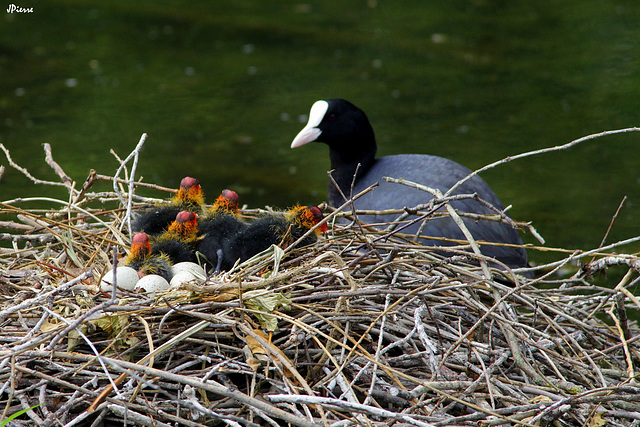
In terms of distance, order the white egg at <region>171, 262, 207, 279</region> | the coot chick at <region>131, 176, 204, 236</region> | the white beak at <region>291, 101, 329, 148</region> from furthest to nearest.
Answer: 1. the white beak at <region>291, 101, 329, 148</region>
2. the coot chick at <region>131, 176, 204, 236</region>
3. the white egg at <region>171, 262, 207, 279</region>

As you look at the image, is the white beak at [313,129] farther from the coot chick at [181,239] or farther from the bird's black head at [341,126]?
the coot chick at [181,239]

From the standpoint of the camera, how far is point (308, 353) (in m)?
2.34

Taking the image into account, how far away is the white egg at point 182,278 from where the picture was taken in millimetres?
2580

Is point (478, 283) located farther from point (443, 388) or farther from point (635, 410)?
point (635, 410)

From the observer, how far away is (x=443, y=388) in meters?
2.23

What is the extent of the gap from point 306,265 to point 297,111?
18.7ft

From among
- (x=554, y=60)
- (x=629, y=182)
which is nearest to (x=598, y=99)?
(x=554, y=60)

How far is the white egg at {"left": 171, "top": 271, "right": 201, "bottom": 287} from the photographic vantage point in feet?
8.46

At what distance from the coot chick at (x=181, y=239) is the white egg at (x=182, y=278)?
0.26m

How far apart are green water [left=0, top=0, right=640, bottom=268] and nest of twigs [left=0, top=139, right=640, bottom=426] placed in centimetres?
257

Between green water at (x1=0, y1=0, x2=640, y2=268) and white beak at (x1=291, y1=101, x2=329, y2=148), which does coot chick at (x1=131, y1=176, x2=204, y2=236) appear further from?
green water at (x1=0, y1=0, x2=640, y2=268)

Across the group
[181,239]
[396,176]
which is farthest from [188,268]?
[396,176]

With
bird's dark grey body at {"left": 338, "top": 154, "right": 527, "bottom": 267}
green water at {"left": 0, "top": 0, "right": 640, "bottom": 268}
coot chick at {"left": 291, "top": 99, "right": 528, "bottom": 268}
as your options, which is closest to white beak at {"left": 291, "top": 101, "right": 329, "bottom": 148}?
coot chick at {"left": 291, "top": 99, "right": 528, "bottom": 268}

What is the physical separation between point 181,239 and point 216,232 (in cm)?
13
